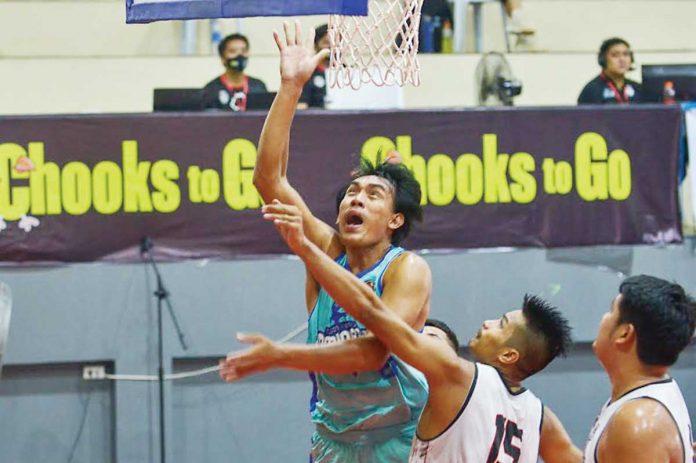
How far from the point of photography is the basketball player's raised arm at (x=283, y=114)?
474 centimetres

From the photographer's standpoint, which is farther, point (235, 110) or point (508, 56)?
point (508, 56)

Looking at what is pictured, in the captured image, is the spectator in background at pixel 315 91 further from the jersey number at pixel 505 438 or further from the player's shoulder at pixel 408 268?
the jersey number at pixel 505 438

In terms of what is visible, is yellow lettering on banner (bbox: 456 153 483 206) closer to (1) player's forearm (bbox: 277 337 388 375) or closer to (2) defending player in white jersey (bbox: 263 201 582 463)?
(2) defending player in white jersey (bbox: 263 201 582 463)

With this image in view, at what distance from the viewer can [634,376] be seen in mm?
3963

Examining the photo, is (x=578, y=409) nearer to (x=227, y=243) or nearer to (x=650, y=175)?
(x=650, y=175)

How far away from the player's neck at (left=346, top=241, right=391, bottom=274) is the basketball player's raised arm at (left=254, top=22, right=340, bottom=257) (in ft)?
1.14

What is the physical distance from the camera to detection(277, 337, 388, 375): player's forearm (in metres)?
4.20

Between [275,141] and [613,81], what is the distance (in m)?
5.53

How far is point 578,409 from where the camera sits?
867 cm

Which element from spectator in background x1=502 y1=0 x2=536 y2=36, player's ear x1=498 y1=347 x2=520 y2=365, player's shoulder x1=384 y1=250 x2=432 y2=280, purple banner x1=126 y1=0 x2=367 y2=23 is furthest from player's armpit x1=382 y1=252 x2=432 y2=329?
spectator in background x1=502 y1=0 x2=536 y2=36

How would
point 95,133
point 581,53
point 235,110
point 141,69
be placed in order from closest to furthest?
point 95,133 < point 235,110 < point 141,69 < point 581,53

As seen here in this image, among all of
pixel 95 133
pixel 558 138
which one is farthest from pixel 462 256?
pixel 95 133

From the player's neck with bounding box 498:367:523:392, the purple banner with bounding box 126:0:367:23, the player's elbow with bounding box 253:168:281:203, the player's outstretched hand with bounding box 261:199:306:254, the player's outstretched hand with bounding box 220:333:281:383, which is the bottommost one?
the player's neck with bounding box 498:367:523:392

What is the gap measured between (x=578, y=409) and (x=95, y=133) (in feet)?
12.8
